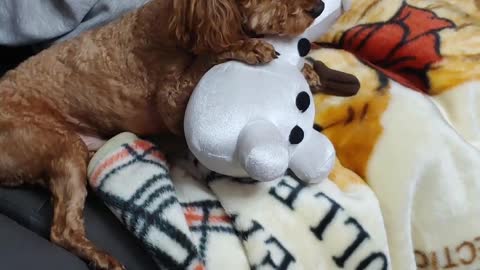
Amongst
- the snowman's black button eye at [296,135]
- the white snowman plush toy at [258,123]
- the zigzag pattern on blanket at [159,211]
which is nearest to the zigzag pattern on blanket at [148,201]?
the zigzag pattern on blanket at [159,211]

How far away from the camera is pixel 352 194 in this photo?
3.84 feet

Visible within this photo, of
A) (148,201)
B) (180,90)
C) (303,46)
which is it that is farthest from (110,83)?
(303,46)

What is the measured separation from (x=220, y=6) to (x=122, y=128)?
39 cm

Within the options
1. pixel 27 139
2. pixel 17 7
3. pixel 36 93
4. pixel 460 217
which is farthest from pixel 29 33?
pixel 460 217

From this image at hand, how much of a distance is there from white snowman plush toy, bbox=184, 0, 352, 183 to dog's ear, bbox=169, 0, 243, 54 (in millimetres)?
47

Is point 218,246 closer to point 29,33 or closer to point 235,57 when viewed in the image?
point 235,57

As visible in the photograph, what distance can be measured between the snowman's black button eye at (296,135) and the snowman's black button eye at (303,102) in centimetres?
4

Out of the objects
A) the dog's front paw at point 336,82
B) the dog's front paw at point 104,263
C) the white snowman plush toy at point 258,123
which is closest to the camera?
the white snowman plush toy at point 258,123

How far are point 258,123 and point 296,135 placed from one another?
0.08 metres

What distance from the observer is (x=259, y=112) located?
1.05 metres

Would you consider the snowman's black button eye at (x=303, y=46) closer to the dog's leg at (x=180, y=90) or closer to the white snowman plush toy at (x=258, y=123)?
the white snowman plush toy at (x=258, y=123)

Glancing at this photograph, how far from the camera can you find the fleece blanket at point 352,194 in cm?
110

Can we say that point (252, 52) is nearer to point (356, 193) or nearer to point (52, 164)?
point (356, 193)

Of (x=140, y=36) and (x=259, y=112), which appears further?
(x=140, y=36)
